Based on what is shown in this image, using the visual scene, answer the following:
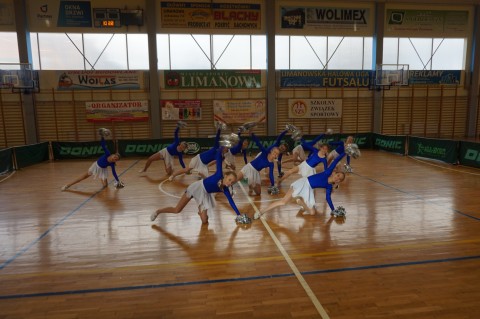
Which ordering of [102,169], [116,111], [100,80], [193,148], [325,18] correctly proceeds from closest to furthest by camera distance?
[102,169] → [193,148] → [100,80] → [116,111] → [325,18]

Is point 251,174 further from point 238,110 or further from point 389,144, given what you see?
point 389,144

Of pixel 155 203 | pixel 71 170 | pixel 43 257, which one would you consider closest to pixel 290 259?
pixel 43 257

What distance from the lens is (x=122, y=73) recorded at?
19.2m

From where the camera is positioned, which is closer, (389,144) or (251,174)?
(251,174)

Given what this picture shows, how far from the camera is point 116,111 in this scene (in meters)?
19.3

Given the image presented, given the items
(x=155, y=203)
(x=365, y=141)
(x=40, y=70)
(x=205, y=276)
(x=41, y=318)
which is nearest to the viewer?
(x=41, y=318)

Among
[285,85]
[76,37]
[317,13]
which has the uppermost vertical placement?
[317,13]

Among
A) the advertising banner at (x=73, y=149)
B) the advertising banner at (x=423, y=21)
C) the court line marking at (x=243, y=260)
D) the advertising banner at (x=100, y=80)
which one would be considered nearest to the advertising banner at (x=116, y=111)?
the advertising banner at (x=100, y=80)

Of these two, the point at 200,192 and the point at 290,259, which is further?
the point at 200,192

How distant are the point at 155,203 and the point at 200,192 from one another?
2.50 metres

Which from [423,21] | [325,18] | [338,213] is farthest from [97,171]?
[423,21]

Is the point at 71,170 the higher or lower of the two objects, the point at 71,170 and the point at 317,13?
the lower

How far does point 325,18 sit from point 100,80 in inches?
549

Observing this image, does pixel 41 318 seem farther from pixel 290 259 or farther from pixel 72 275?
pixel 290 259
